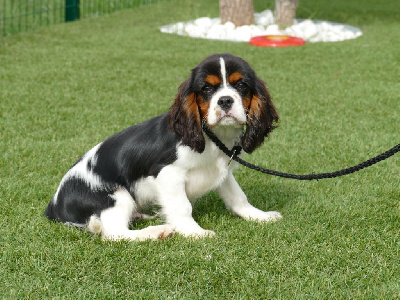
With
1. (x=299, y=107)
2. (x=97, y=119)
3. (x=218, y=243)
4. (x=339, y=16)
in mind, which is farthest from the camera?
(x=339, y=16)

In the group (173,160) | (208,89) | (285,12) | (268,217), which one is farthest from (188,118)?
(285,12)

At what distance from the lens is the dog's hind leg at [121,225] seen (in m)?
3.87

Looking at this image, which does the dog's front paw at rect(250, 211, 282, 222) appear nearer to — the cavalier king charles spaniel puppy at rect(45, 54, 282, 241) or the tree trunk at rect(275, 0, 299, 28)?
the cavalier king charles spaniel puppy at rect(45, 54, 282, 241)

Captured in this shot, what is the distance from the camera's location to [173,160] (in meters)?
3.94

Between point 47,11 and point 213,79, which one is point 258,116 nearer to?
point 213,79

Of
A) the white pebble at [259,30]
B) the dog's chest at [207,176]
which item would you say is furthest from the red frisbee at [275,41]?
the dog's chest at [207,176]

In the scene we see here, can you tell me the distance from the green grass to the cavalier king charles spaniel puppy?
0.51ft

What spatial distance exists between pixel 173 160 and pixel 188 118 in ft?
1.14

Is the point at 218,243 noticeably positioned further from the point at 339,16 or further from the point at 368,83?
the point at 339,16

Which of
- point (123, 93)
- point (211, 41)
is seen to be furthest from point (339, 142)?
point (211, 41)

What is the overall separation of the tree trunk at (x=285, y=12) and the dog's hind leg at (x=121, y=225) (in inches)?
366

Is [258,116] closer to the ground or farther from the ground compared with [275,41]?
farther from the ground

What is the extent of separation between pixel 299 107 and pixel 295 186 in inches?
101

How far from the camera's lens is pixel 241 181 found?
205 inches
